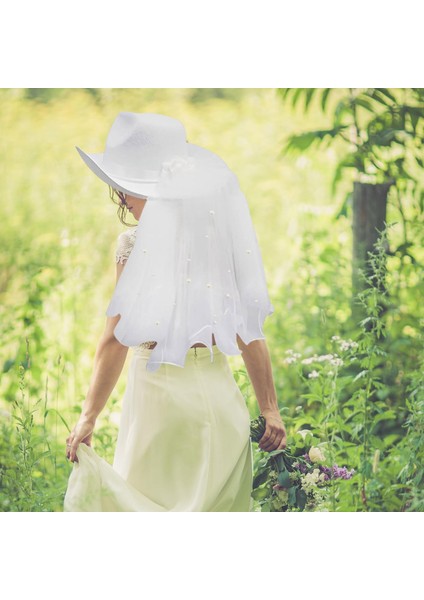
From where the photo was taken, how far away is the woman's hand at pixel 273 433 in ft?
9.96

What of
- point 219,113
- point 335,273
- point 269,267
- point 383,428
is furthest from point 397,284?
point 219,113

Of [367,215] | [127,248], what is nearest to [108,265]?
[367,215]

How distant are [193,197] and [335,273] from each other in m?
1.71

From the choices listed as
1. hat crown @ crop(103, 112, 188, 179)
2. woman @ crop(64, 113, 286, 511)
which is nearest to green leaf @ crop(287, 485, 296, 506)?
woman @ crop(64, 113, 286, 511)

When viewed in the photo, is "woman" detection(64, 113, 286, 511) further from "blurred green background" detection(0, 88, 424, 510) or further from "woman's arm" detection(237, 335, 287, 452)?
"blurred green background" detection(0, 88, 424, 510)

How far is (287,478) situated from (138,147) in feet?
4.42

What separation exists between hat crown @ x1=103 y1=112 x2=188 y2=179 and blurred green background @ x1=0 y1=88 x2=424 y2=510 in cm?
84

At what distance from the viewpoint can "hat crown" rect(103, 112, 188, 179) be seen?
2.89 meters

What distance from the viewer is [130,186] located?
285cm

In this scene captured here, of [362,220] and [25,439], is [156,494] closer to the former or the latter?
[25,439]

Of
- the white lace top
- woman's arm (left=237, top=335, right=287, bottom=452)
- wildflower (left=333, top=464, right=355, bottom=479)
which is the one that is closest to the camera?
the white lace top

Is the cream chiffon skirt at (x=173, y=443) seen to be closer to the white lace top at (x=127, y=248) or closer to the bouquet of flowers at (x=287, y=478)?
the white lace top at (x=127, y=248)

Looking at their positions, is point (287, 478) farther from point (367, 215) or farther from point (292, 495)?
point (367, 215)

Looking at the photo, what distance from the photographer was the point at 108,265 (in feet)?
16.8
